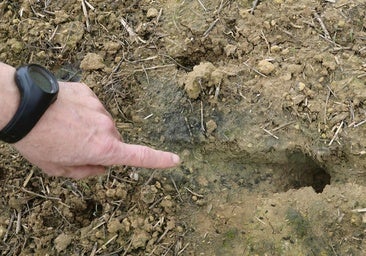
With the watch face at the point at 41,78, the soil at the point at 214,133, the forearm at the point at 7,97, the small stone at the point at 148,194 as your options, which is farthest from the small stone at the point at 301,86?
the forearm at the point at 7,97

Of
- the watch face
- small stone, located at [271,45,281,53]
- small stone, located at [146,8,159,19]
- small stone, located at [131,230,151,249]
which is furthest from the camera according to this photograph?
small stone, located at [146,8,159,19]

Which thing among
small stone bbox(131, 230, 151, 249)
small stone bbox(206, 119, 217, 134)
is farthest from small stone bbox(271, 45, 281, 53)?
small stone bbox(131, 230, 151, 249)

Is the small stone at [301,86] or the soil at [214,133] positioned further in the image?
the small stone at [301,86]

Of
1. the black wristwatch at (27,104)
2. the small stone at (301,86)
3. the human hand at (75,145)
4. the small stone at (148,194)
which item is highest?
the black wristwatch at (27,104)

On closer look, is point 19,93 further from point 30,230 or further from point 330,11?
point 330,11

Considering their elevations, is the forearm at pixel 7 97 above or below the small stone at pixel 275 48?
above

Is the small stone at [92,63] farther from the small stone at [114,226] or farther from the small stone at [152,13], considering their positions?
the small stone at [114,226]

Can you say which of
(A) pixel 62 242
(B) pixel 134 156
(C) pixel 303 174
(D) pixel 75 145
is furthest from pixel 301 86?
(A) pixel 62 242

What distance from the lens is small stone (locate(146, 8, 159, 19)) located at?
3.02m

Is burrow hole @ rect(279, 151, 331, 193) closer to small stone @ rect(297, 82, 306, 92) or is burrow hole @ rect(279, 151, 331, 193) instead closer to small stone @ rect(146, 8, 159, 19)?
small stone @ rect(297, 82, 306, 92)

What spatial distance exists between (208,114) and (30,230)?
1.07 metres

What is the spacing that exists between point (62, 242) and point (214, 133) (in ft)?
3.02

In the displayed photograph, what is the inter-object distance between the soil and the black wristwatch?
0.81 meters

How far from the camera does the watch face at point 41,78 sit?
1962 mm
